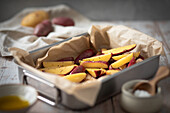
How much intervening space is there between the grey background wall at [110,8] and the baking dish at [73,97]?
1.42m

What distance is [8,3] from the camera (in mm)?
2602

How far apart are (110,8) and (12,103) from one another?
1837 millimetres

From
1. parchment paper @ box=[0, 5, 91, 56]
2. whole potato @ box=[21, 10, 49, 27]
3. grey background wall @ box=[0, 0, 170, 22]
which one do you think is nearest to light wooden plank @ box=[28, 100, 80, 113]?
parchment paper @ box=[0, 5, 91, 56]

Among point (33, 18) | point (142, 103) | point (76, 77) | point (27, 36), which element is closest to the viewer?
point (142, 103)

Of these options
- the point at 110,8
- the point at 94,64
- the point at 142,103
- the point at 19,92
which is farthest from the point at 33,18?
the point at 142,103

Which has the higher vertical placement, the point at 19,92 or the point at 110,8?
the point at 110,8

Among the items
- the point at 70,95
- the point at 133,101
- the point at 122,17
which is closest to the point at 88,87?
the point at 70,95

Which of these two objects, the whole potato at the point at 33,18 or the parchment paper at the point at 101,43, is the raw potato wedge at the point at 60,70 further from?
the whole potato at the point at 33,18

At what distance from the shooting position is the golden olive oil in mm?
950

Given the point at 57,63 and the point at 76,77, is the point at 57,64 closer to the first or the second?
the point at 57,63

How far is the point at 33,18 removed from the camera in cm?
222

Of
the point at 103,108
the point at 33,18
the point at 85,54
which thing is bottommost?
the point at 103,108

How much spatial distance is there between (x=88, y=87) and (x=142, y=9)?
1846 millimetres

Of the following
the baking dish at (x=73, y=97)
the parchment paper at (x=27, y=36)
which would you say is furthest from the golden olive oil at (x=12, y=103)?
the parchment paper at (x=27, y=36)
